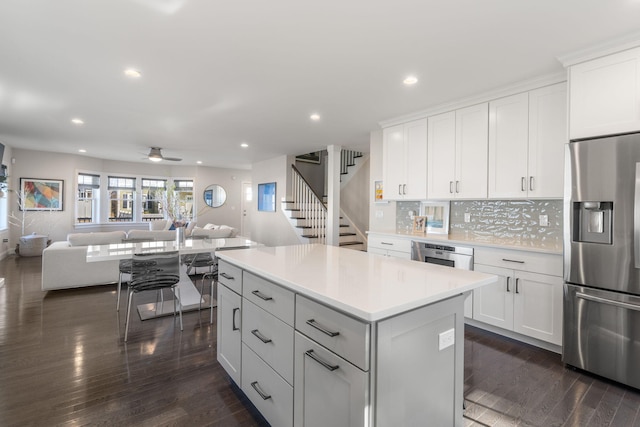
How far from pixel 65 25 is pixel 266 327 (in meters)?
2.57

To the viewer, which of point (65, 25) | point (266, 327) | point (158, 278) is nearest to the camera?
point (266, 327)

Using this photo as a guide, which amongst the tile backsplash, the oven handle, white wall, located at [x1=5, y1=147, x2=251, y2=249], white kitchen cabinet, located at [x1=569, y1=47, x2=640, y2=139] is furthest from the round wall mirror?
the oven handle

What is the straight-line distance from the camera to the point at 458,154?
3654 mm

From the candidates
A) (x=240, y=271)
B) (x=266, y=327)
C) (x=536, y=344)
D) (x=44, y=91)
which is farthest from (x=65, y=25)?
(x=536, y=344)

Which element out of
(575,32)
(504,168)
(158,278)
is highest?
(575,32)

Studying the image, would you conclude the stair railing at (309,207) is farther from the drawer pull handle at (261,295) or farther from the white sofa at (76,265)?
the drawer pull handle at (261,295)

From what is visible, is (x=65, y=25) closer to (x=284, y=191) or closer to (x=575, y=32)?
(x=575, y=32)

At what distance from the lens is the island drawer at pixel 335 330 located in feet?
3.74

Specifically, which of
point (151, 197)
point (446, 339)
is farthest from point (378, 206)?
point (151, 197)

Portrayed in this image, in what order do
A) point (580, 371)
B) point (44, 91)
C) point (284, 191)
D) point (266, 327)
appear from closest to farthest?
point (266, 327) → point (580, 371) → point (44, 91) → point (284, 191)

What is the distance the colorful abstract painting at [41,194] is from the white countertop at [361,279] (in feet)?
27.0

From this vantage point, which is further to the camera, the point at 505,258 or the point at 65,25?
the point at 505,258

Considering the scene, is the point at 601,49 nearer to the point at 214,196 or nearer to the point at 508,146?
the point at 508,146

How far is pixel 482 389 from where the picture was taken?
220 centimetres
